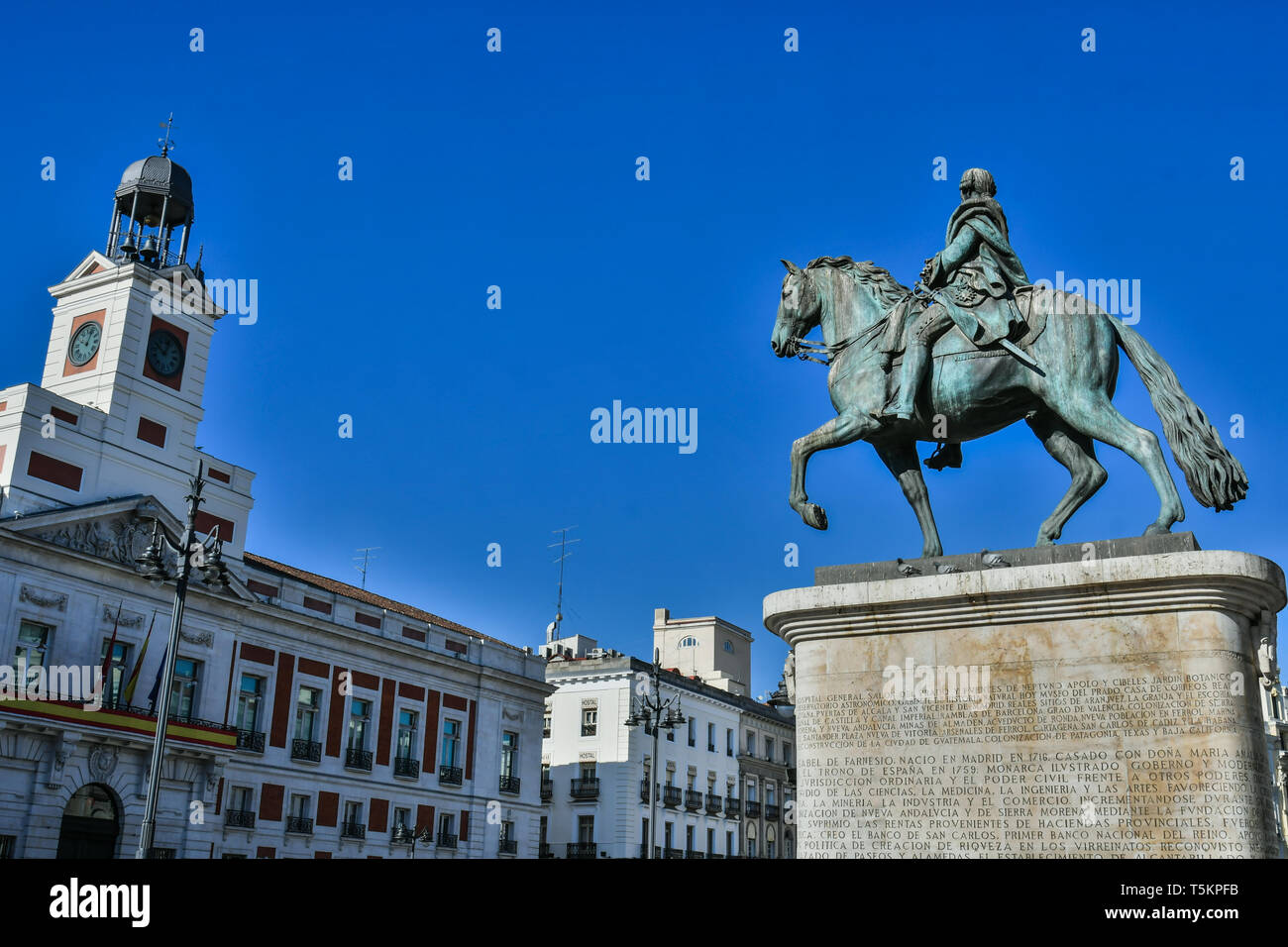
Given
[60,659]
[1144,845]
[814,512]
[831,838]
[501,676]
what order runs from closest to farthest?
[1144,845]
[831,838]
[814,512]
[60,659]
[501,676]

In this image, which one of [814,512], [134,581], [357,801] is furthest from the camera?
[357,801]

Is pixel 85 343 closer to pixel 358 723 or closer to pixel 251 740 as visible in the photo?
pixel 251 740

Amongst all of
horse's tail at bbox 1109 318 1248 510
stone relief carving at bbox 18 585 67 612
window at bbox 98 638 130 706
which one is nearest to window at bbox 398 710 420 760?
window at bbox 98 638 130 706

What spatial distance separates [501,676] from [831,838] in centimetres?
4449

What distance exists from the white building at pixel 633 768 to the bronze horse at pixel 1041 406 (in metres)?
47.1

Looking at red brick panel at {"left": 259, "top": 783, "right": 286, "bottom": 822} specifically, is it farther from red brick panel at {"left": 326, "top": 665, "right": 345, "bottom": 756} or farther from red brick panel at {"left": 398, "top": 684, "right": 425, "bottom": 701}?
red brick panel at {"left": 398, "top": 684, "right": 425, "bottom": 701}

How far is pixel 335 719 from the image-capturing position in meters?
43.5

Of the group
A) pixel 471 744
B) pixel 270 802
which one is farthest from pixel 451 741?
pixel 270 802

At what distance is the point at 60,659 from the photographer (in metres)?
34.5

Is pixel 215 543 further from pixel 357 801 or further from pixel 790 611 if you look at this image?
pixel 357 801

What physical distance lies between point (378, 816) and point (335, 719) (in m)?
4.01
